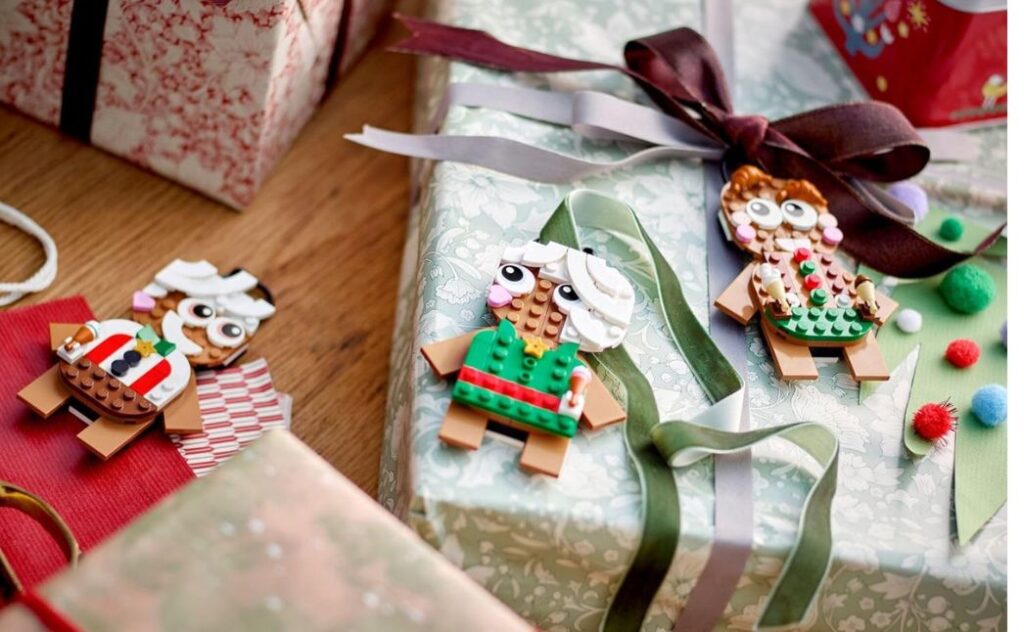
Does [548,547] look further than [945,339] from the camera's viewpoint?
No

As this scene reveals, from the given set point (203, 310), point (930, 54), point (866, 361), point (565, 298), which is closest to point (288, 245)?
point (203, 310)

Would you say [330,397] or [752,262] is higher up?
[752,262]

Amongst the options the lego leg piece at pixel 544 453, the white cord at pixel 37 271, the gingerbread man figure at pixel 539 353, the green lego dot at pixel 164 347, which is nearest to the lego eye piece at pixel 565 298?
the gingerbread man figure at pixel 539 353

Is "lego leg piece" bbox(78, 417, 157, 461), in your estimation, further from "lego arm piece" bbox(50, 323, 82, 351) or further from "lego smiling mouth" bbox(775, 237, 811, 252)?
"lego smiling mouth" bbox(775, 237, 811, 252)

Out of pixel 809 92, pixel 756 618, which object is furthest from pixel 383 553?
pixel 809 92

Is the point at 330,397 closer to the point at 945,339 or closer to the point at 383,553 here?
the point at 383,553

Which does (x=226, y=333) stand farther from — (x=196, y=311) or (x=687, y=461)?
(x=687, y=461)
